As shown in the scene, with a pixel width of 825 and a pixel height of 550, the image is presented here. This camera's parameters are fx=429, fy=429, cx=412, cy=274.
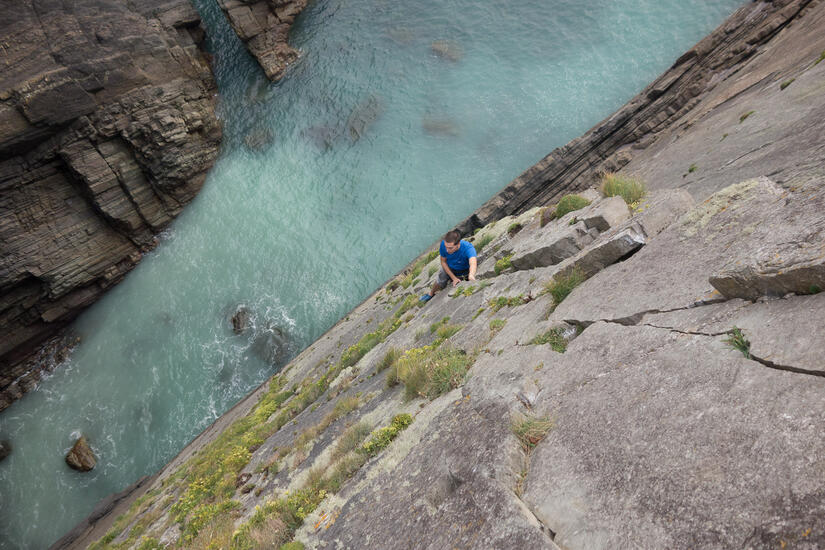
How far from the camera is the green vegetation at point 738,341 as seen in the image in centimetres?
476

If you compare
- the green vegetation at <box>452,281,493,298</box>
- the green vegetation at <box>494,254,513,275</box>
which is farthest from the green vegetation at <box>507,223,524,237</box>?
the green vegetation at <box>452,281,493,298</box>

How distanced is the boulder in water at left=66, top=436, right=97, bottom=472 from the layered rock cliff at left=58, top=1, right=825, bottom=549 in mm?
15248

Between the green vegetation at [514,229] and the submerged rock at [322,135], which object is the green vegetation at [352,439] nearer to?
the green vegetation at [514,229]

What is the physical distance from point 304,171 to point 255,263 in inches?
339

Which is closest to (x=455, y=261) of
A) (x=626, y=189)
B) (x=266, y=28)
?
(x=626, y=189)

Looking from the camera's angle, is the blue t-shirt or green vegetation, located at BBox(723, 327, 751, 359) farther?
the blue t-shirt

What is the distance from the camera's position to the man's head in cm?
1408

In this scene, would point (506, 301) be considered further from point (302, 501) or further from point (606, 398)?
point (302, 501)

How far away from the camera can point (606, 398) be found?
18.2ft

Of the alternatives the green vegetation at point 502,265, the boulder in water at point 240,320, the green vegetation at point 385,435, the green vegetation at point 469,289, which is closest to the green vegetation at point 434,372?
the green vegetation at point 385,435

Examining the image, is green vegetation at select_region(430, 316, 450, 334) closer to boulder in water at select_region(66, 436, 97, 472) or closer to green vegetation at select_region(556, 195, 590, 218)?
green vegetation at select_region(556, 195, 590, 218)

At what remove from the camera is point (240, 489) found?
1202cm

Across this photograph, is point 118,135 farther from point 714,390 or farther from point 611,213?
point 714,390

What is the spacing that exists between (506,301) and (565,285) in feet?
6.75
